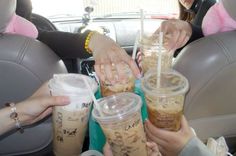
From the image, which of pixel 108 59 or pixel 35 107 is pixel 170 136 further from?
pixel 35 107

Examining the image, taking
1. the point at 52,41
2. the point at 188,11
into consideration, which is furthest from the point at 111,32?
the point at 52,41

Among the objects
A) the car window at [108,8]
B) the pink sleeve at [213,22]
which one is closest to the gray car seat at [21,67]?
the pink sleeve at [213,22]

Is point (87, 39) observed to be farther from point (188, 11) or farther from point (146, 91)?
point (188, 11)

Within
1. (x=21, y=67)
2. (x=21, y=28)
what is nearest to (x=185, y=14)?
(x=21, y=28)

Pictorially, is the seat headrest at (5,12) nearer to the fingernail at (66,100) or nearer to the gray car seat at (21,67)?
the gray car seat at (21,67)

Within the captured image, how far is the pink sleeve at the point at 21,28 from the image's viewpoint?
133cm

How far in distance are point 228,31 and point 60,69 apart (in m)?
0.64

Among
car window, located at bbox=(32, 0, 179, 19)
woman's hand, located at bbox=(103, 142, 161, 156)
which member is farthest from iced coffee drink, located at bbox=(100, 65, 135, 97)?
car window, located at bbox=(32, 0, 179, 19)

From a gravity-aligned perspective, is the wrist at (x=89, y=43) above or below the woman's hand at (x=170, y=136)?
above

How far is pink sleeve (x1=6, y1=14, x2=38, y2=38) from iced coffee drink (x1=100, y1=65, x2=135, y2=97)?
53cm

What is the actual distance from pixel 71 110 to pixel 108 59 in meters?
0.22

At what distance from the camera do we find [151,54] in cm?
109

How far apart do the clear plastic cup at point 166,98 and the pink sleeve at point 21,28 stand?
24.9 inches

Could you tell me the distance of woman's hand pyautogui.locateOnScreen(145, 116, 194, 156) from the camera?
0.92 meters
